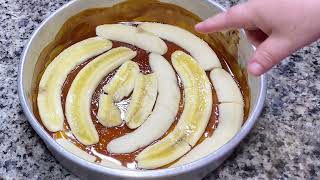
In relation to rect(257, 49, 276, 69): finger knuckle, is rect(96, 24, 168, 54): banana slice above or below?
below

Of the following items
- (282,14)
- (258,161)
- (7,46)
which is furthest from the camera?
(7,46)

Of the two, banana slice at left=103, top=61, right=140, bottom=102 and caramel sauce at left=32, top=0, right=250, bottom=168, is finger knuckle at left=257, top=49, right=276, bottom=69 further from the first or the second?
banana slice at left=103, top=61, right=140, bottom=102

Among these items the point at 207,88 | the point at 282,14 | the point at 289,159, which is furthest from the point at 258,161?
the point at 282,14

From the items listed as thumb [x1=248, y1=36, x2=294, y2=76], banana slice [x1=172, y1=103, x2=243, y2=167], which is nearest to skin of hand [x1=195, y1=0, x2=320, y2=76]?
thumb [x1=248, y1=36, x2=294, y2=76]

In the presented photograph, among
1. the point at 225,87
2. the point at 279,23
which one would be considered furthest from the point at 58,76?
the point at 279,23

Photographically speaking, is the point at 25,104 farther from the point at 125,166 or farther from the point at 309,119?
the point at 309,119

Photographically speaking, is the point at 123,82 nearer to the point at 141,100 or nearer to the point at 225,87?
the point at 141,100
